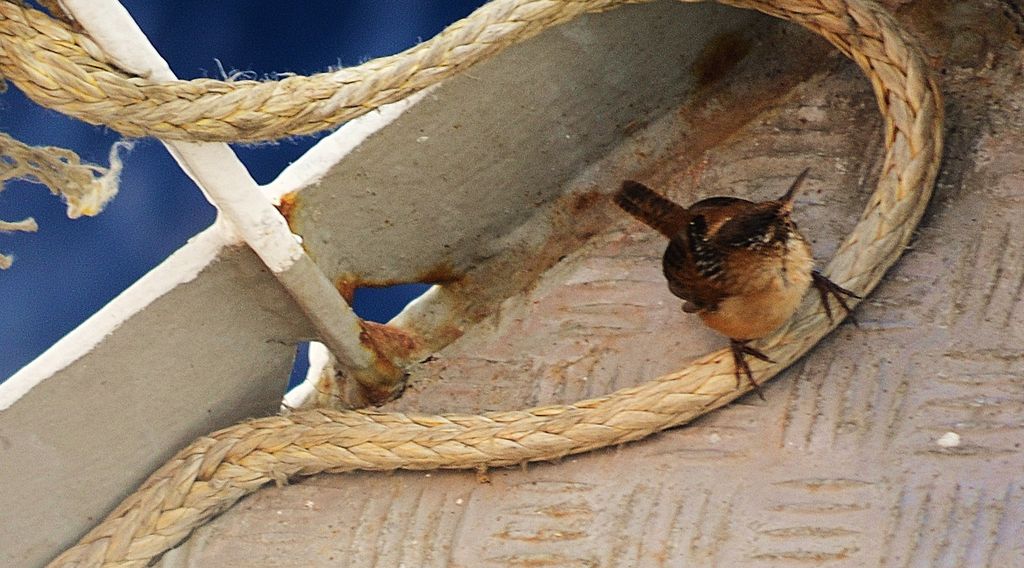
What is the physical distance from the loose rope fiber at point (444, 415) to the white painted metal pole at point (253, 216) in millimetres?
25

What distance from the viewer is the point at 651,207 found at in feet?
4.51

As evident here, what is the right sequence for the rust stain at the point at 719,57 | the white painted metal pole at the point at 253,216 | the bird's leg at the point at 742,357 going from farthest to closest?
1. the rust stain at the point at 719,57
2. the bird's leg at the point at 742,357
3. the white painted metal pole at the point at 253,216

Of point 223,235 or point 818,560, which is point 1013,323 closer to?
point 818,560

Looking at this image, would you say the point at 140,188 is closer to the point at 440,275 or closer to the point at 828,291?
the point at 440,275

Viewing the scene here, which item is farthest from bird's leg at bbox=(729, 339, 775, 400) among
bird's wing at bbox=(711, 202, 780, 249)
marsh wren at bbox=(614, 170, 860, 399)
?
bird's wing at bbox=(711, 202, 780, 249)

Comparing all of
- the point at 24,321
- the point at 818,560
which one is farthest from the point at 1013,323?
the point at 24,321

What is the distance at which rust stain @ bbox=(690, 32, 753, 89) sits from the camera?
1.55 metres

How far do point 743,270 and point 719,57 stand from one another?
18.0 inches

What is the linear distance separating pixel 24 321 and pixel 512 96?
0.79m

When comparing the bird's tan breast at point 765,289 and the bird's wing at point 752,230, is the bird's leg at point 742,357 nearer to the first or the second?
the bird's tan breast at point 765,289

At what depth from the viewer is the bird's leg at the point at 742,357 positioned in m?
1.29

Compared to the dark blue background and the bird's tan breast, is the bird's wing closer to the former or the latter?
the bird's tan breast

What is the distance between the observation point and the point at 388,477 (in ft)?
4.54

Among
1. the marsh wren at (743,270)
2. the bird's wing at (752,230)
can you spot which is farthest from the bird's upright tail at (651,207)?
the bird's wing at (752,230)
